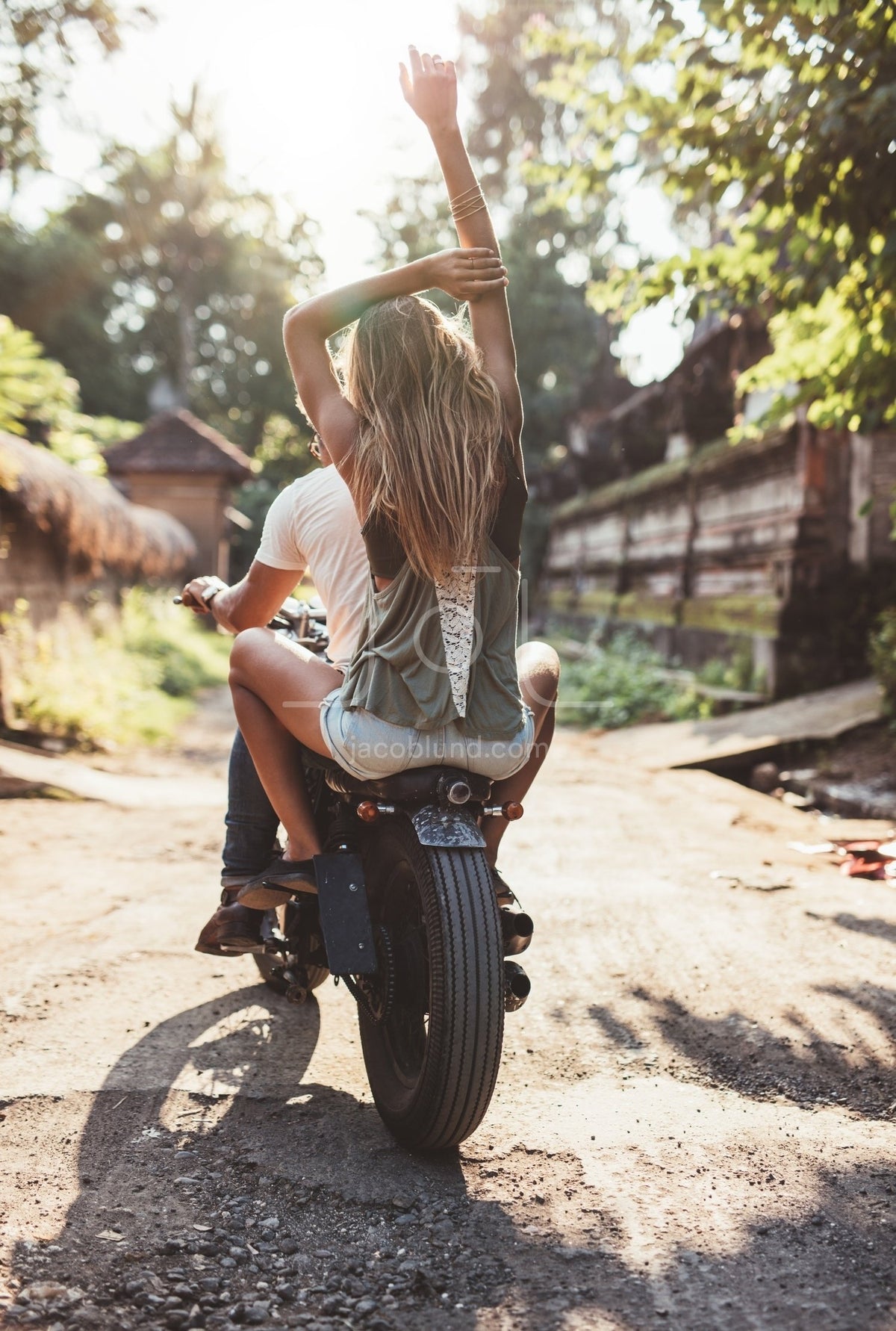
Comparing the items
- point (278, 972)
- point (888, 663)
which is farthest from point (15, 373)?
point (278, 972)

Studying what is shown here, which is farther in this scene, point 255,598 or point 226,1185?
point 255,598

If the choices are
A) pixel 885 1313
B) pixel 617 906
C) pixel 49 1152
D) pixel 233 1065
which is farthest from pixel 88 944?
pixel 885 1313

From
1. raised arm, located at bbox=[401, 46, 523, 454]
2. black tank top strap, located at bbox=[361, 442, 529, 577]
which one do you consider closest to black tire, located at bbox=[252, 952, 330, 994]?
black tank top strap, located at bbox=[361, 442, 529, 577]

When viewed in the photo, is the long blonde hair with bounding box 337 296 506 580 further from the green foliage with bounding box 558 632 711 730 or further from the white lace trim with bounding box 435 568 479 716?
the green foliage with bounding box 558 632 711 730

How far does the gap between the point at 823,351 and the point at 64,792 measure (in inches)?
212

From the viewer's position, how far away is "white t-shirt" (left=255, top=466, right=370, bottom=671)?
260cm

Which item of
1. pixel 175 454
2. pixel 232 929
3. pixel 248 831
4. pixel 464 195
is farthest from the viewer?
pixel 175 454

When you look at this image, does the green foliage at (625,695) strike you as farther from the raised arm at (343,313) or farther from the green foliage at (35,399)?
the raised arm at (343,313)

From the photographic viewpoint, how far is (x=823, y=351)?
22.2 feet

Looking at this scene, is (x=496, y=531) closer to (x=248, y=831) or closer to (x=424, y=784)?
(x=424, y=784)

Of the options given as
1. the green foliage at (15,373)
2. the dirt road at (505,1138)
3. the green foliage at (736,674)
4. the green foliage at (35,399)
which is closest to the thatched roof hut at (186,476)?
the green foliage at (35,399)

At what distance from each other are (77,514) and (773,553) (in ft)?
21.4

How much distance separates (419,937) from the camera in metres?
2.37

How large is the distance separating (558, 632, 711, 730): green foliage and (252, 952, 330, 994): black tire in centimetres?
745
